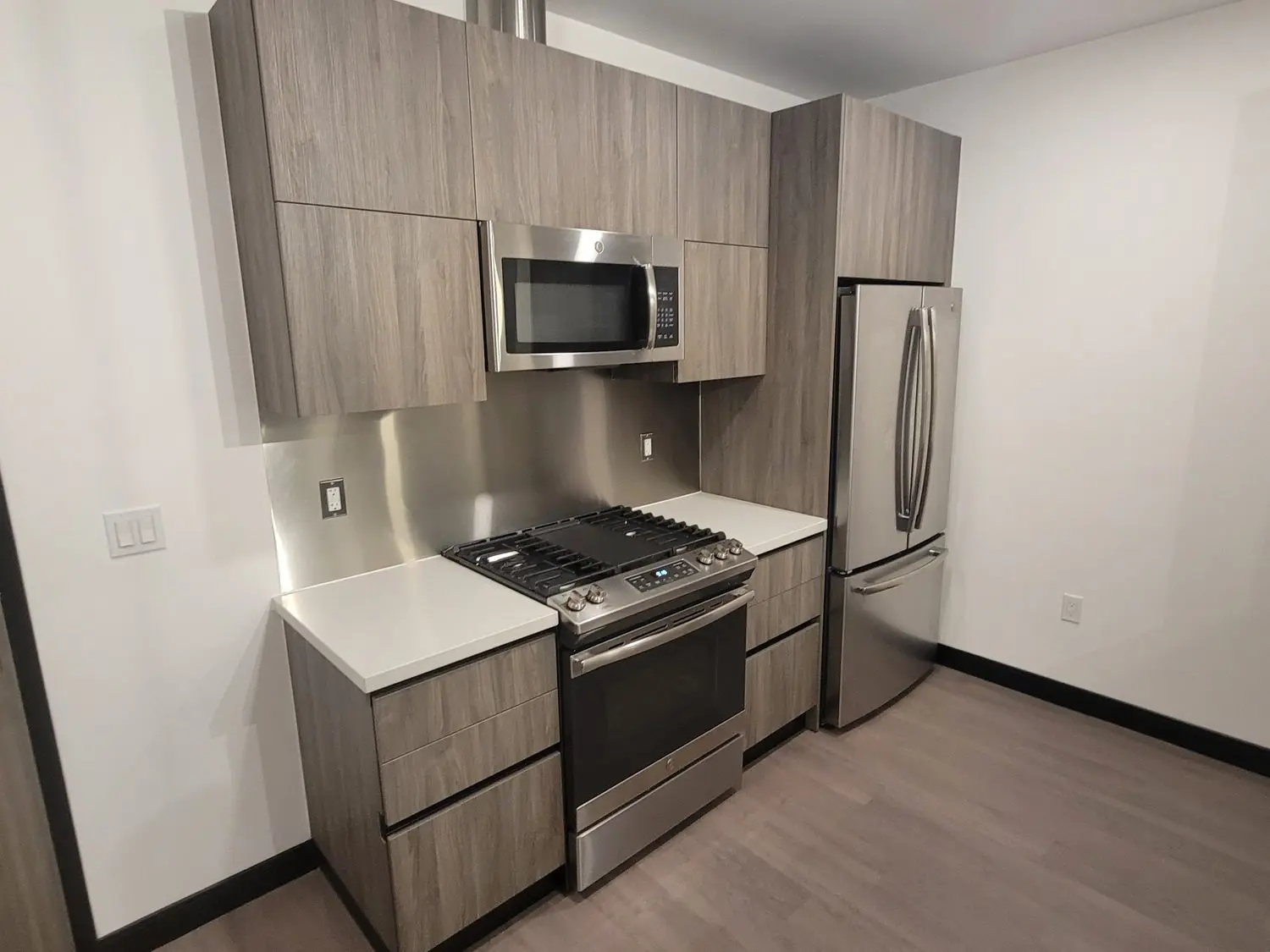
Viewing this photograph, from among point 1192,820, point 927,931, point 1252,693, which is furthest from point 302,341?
point 1252,693

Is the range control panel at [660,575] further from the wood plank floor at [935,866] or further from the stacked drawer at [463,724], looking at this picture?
the wood plank floor at [935,866]

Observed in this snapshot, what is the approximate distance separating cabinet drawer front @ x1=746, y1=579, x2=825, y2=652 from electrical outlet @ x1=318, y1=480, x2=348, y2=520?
133 centimetres

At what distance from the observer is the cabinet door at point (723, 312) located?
240 cm

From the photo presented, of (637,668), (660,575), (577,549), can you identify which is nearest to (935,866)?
(637,668)

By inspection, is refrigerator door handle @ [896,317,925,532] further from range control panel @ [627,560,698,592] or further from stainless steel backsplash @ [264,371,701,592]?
range control panel @ [627,560,698,592]

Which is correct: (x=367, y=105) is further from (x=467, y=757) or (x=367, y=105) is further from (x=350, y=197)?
(x=467, y=757)

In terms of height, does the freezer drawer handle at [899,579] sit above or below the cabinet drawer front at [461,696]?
below

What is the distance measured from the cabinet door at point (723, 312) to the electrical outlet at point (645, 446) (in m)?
0.43

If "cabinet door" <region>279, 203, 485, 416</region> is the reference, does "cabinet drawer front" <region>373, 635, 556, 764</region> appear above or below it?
below

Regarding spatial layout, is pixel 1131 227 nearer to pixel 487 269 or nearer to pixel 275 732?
pixel 487 269

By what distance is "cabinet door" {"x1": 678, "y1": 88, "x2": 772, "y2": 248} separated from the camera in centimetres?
230

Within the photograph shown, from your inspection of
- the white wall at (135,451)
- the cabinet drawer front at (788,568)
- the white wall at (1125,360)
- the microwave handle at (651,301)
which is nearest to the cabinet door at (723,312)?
the microwave handle at (651,301)

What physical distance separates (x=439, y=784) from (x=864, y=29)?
275cm

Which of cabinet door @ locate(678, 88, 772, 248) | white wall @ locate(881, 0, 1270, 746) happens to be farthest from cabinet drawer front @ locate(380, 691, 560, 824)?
white wall @ locate(881, 0, 1270, 746)
